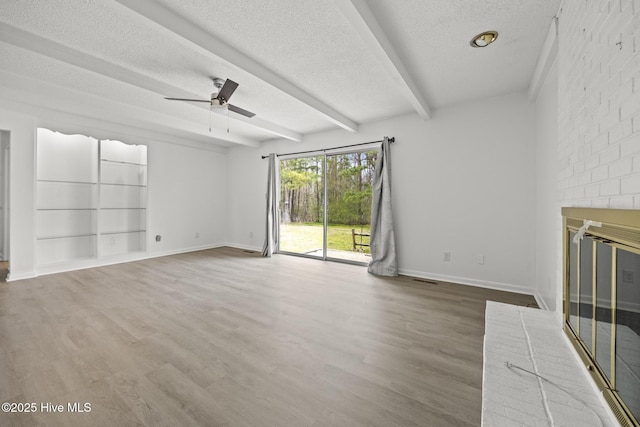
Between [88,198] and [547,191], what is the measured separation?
6532mm

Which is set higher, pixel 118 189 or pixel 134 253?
pixel 118 189

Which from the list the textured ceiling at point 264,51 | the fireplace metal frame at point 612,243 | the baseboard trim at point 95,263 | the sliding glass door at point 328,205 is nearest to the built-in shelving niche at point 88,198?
the baseboard trim at point 95,263

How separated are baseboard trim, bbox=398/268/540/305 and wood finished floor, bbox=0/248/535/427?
0.51 feet

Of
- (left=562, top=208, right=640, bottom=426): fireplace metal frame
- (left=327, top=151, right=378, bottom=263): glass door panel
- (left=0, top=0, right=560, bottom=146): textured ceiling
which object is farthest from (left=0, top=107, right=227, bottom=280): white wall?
(left=562, top=208, right=640, bottom=426): fireplace metal frame

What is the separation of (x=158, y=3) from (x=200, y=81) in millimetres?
1134

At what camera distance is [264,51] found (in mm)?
2344

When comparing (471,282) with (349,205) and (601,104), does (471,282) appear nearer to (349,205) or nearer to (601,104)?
(349,205)

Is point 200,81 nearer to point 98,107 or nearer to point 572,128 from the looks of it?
point 98,107

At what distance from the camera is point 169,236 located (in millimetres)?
5512

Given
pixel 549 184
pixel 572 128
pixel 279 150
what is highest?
pixel 279 150

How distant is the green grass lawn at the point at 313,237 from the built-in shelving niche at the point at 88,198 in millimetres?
2814

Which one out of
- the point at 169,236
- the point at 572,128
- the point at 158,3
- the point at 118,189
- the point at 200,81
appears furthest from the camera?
the point at 169,236

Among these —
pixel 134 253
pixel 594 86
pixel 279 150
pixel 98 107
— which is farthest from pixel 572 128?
pixel 134 253

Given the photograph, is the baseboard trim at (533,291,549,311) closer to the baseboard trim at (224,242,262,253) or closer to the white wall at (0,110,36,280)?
the baseboard trim at (224,242,262,253)
